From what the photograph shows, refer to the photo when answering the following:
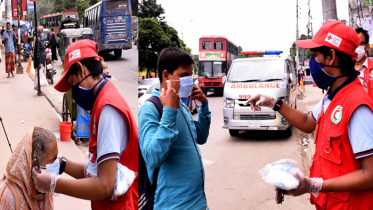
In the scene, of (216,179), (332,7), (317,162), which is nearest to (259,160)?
(216,179)

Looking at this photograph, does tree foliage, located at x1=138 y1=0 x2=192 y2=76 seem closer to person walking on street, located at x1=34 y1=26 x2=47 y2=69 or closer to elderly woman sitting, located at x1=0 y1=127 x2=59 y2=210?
person walking on street, located at x1=34 y1=26 x2=47 y2=69

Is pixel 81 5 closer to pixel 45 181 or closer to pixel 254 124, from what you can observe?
pixel 45 181

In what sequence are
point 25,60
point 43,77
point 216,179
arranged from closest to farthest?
point 43,77, point 25,60, point 216,179

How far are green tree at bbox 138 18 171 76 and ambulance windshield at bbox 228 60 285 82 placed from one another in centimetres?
575

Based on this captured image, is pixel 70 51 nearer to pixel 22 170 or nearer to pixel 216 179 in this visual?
pixel 22 170

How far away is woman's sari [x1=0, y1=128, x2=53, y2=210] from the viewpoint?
4.97 ft

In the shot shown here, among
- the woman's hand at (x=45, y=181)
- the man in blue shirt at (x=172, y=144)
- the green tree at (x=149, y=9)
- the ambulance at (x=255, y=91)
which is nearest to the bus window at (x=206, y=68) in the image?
the ambulance at (x=255, y=91)

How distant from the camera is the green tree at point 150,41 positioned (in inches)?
90.1

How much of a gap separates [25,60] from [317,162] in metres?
2.02

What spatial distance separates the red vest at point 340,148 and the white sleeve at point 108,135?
1.09 meters

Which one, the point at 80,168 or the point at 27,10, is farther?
the point at 27,10

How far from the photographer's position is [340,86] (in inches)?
76.6

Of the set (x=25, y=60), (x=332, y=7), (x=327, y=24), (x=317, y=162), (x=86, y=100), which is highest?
(x=332, y=7)

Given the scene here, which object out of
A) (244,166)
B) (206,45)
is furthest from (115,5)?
(206,45)
